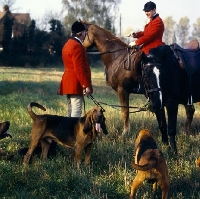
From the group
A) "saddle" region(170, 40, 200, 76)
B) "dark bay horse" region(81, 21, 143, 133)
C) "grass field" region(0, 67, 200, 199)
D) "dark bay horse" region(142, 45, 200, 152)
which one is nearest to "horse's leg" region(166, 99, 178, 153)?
"dark bay horse" region(142, 45, 200, 152)

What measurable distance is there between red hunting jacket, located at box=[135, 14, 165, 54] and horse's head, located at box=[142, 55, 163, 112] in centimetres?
170

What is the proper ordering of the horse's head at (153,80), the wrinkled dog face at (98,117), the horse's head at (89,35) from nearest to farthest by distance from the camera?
the wrinkled dog face at (98,117) < the horse's head at (153,80) < the horse's head at (89,35)

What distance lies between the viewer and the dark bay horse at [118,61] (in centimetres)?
952

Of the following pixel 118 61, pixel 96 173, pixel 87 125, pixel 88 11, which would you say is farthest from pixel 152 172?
pixel 88 11

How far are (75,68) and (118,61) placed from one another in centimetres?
254

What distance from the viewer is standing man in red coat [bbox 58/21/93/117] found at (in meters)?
7.43

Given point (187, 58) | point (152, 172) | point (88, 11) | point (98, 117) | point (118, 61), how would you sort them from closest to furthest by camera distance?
point (152, 172)
point (98, 117)
point (187, 58)
point (118, 61)
point (88, 11)

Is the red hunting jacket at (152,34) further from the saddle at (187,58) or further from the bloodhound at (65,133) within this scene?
the bloodhound at (65,133)

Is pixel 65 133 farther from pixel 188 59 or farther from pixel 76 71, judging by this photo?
pixel 188 59

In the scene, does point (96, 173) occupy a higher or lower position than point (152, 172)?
lower

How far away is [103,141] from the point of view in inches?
328

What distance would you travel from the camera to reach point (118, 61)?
9812 mm

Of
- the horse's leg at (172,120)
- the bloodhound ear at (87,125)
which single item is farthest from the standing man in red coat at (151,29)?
the bloodhound ear at (87,125)

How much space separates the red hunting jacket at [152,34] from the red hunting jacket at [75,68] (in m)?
2.02
